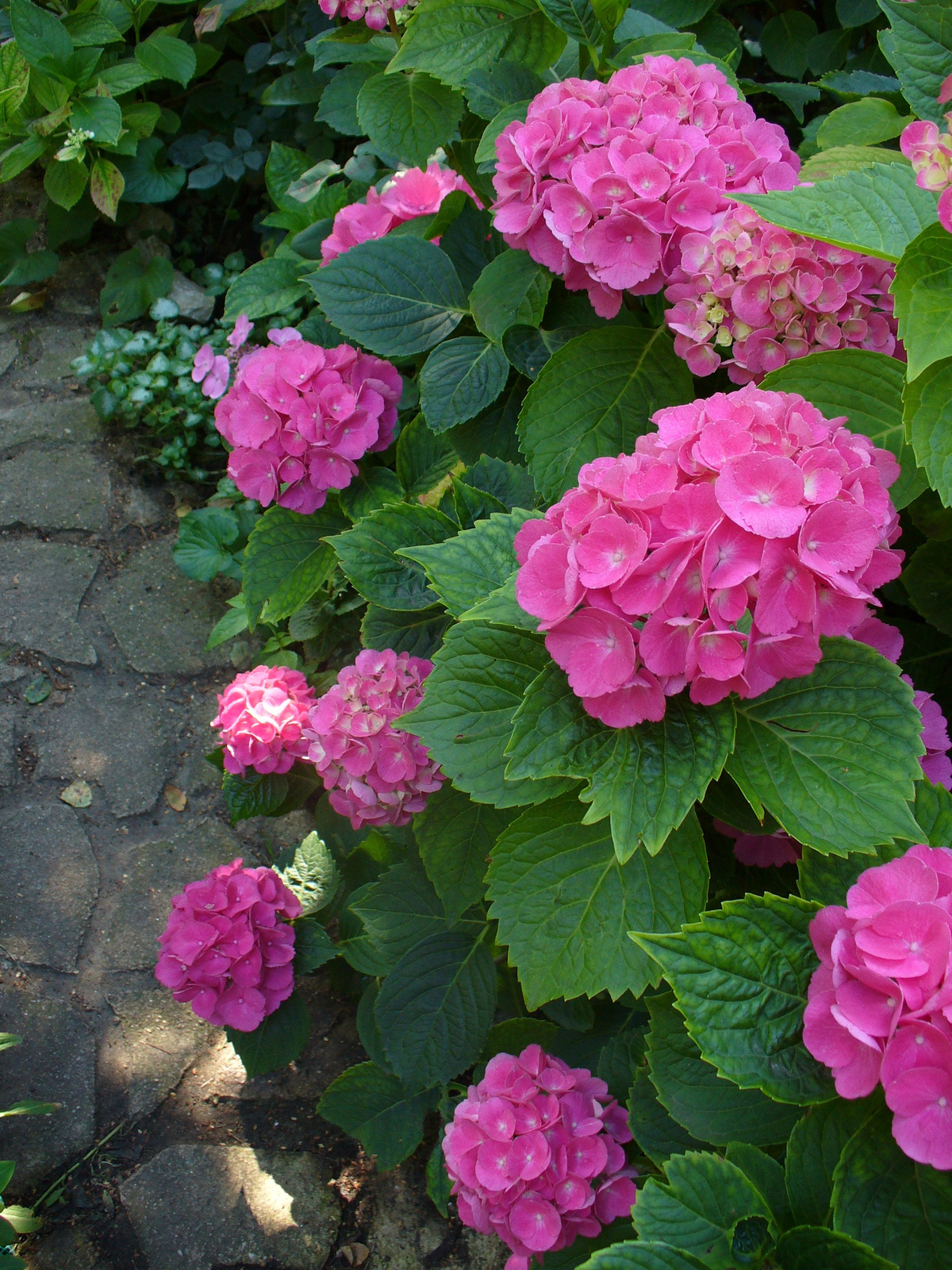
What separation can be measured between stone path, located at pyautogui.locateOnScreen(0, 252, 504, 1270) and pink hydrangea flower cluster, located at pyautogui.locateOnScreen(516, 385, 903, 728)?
4.77ft

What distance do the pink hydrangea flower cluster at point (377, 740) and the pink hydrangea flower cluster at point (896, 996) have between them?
82cm

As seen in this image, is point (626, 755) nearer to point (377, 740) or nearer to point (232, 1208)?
point (377, 740)

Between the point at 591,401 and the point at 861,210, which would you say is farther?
the point at 591,401

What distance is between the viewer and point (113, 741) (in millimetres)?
2516

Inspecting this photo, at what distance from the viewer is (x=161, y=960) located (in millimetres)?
1804

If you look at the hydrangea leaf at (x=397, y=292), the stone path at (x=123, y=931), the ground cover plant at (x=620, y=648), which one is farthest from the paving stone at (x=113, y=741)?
the hydrangea leaf at (x=397, y=292)

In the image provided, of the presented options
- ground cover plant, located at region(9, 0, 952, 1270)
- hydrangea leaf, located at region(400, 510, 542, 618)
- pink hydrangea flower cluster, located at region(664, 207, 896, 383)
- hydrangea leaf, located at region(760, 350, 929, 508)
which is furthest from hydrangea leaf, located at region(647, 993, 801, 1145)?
pink hydrangea flower cluster, located at region(664, 207, 896, 383)

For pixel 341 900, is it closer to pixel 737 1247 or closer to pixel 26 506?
pixel 737 1247

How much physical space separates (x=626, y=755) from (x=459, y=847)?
0.58 m

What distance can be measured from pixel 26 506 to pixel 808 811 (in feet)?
8.43

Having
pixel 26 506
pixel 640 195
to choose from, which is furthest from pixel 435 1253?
pixel 26 506

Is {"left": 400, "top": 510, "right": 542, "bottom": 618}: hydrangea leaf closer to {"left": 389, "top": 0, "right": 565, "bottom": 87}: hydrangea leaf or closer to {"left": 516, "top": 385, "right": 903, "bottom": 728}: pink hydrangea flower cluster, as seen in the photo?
{"left": 516, "top": 385, "right": 903, "bottom": 728}: pink hydrangea flower cluster

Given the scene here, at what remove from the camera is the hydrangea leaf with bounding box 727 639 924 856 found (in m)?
0.97

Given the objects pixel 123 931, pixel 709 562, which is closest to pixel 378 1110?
pixel 123 931
